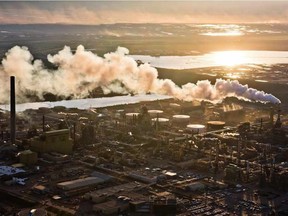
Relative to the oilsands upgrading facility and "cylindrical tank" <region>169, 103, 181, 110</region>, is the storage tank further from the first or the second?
"cylindrical tank" <region>169, 103, 181, 110</region>

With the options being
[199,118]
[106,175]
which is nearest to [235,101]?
[199,118]

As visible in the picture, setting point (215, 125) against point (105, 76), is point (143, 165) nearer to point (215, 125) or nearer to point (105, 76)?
point (215, 125)

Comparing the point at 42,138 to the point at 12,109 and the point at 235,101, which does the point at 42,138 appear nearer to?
the point at 12,109

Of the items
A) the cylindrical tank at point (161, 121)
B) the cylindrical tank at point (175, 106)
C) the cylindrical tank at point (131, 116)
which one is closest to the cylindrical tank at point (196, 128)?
the cylindrical tank at point (161, 121)

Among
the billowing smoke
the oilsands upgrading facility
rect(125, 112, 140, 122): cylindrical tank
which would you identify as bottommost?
the oilsands upgrading facility

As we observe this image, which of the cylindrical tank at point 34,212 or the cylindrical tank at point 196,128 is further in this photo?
the cylindrical tank at point 196,128

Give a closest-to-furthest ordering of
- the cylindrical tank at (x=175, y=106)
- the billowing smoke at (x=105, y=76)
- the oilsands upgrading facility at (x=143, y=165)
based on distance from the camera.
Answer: the oilsands upgrading facility at (x=143, y=165) → the billowing smoke at (x=105, y=76) → the cylindrical tank at (x=175, y=106)

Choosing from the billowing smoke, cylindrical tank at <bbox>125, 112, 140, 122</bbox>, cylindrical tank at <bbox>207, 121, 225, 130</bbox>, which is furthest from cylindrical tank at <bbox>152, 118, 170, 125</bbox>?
the billowing smoke

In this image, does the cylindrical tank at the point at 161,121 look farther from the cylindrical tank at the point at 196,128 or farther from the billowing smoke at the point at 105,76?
the billowing smoke at the point at 105,76
